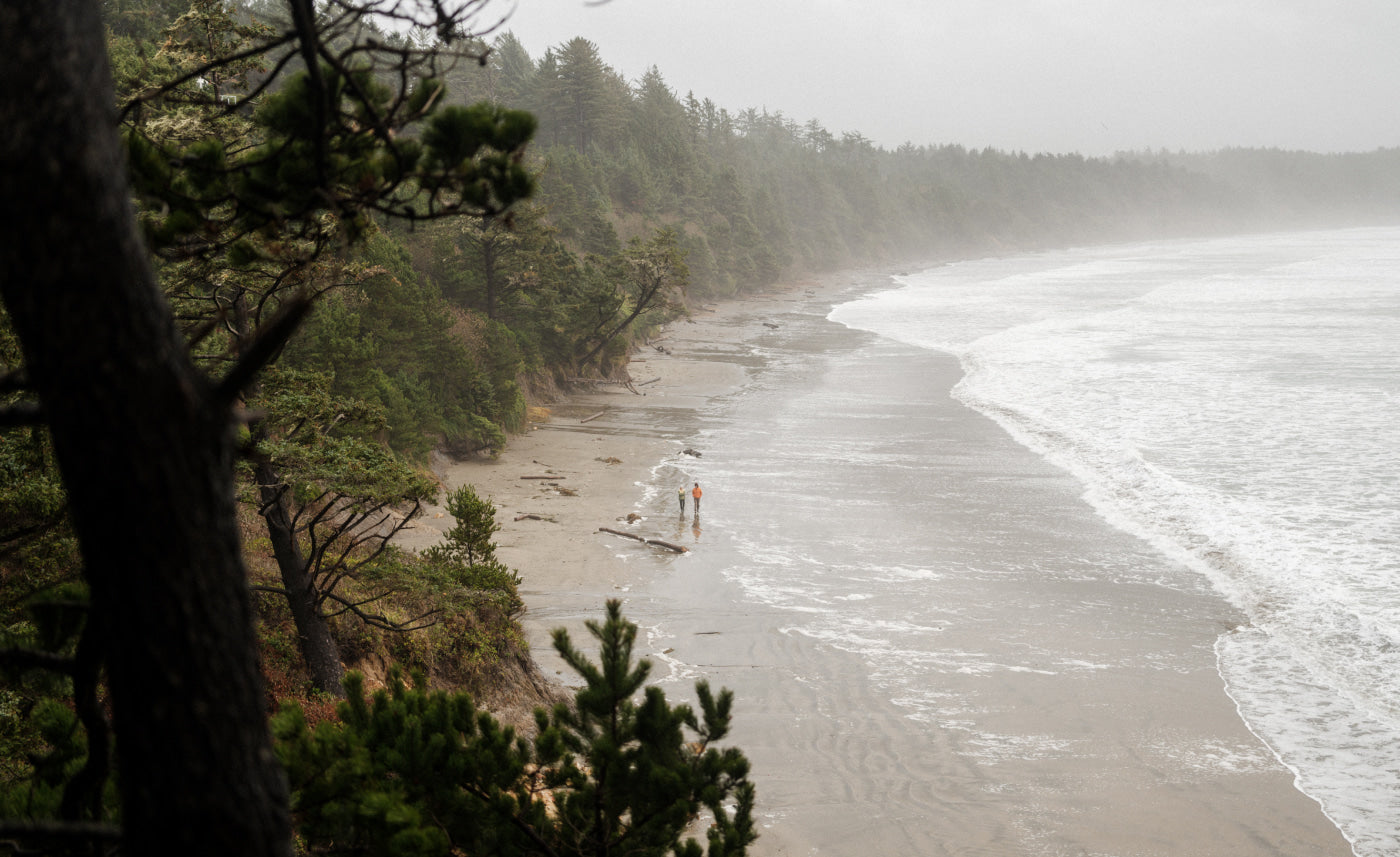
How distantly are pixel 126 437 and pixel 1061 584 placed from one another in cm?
1574

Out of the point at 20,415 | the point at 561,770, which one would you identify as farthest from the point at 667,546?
the point at 20,415

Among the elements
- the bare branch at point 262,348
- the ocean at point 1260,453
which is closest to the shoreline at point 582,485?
the bare branch at point 262,348

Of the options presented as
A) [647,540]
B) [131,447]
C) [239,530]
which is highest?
[131,447]

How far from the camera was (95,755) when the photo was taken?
2.56m

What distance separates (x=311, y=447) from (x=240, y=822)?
21.7 feet

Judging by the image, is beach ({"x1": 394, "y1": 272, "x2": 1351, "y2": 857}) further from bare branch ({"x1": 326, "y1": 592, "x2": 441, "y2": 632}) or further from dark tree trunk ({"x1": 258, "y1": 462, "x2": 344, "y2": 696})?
dark tree trunk ({"x1": 258, "y1": 462, "x2": 344, "y2": 696})

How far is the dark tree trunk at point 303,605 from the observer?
28.0 ft

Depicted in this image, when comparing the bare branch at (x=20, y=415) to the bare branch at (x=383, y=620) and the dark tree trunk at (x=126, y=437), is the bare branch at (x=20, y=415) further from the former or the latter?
the bare branch at (x=383, y=620)

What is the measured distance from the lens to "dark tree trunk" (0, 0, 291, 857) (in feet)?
6.27

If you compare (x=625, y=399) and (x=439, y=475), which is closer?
(x=439, y=475)

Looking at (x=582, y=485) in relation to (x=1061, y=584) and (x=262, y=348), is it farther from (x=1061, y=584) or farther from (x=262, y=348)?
(x=262, y=348)

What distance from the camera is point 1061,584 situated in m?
15.5

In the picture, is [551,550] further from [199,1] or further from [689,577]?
[199,1]

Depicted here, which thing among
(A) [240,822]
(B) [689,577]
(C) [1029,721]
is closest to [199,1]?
(A) [240,822]
